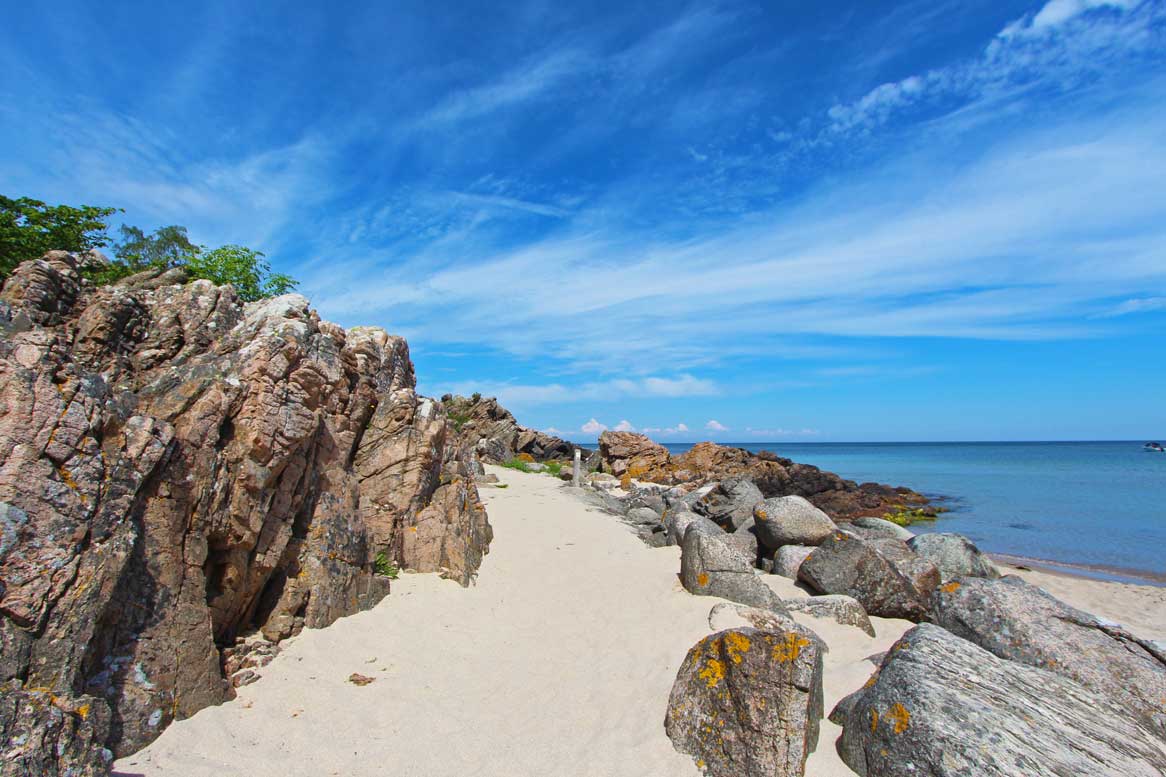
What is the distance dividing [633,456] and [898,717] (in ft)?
120

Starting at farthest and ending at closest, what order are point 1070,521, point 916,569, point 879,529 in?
point 1070,521 < point 879,529 < point 916,569

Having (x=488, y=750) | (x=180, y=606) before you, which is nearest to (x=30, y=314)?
(x=180, y=606)

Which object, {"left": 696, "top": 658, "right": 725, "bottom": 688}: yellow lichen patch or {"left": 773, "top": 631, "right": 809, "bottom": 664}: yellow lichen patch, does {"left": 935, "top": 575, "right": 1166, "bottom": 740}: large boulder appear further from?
{"left": 696, "top": 658, "right": 725, "bottom": 688}: yellow lichen patch

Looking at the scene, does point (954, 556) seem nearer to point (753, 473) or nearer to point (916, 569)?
point (916, 569)

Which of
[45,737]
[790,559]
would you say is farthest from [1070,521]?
[45,737]

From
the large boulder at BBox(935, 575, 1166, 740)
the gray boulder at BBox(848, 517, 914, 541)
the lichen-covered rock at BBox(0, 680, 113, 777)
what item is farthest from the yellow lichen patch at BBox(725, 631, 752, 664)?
the gray boulder at BBox(848, 517, 914, 541)

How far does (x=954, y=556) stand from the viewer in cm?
1263

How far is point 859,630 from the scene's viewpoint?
8.90 metres

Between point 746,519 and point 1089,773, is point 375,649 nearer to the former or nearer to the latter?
point 1089,773

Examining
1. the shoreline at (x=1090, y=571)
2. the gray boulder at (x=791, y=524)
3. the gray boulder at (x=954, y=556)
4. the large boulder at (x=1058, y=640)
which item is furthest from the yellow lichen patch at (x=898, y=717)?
the shoreline at (x=1090, y=571)

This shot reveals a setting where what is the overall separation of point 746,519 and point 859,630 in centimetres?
863

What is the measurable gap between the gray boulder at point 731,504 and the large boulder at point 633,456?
1677cm

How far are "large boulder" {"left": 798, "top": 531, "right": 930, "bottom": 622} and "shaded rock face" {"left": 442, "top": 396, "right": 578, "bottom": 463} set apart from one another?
29046mm

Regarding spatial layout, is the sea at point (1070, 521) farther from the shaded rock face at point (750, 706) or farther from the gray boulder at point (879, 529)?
the shaded rock face at point (750, 706)
